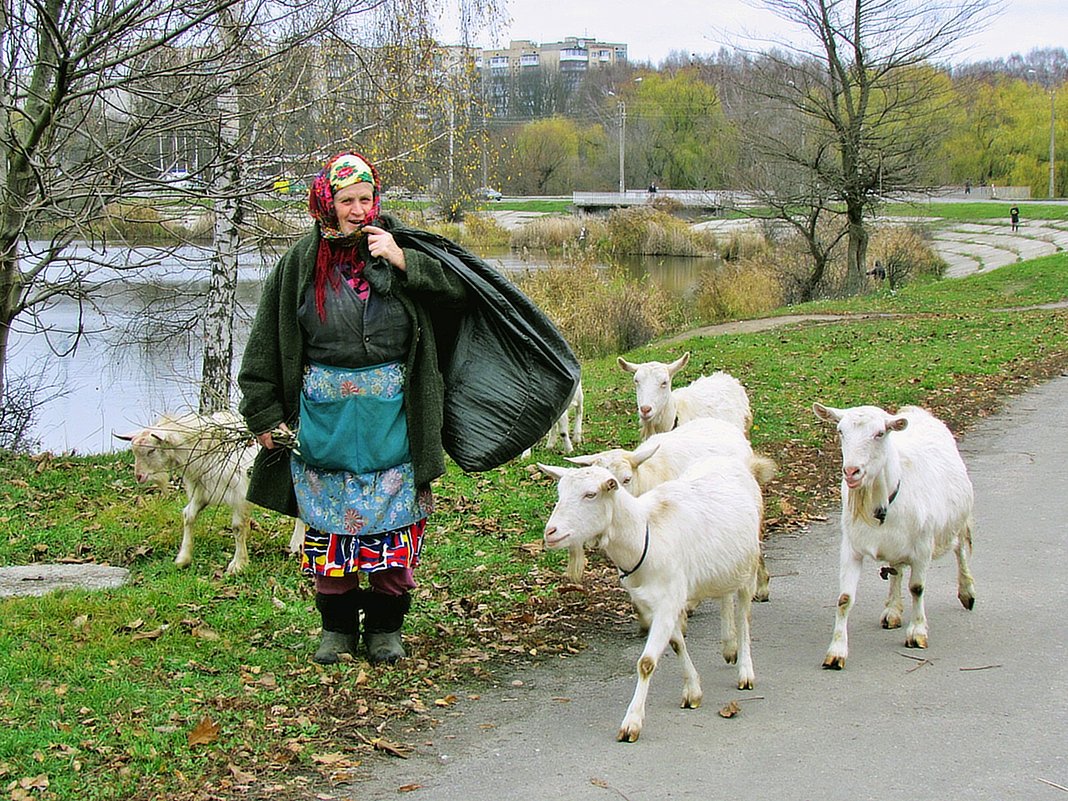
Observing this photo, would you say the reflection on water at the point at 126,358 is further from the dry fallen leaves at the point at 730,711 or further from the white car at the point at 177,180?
the dry fallen leaves at the point at 730,711

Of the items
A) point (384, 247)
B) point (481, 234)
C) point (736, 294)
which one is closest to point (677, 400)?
point (384, 247)

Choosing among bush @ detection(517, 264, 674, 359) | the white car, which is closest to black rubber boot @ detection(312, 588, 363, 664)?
the white car

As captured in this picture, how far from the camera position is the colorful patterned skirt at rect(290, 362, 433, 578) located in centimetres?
557

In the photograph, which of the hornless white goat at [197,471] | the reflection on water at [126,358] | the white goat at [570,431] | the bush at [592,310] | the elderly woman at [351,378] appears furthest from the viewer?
the bush at [592,310]

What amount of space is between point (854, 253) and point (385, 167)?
823 inches

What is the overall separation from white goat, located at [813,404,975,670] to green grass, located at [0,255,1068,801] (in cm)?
155

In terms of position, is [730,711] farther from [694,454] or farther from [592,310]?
[592,310]

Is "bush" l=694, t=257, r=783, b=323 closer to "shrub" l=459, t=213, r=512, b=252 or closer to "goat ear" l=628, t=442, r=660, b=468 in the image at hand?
"shrub" l=459, t=213, r=512, b=252

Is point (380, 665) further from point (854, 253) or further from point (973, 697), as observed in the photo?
point (854, 253)

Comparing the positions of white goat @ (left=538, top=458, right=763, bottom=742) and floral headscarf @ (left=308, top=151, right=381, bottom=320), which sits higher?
floral headscarf @ (left=308, top=151, right=381, bottom=320)

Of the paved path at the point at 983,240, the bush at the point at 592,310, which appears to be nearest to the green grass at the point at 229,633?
the bush at the point at 592,310

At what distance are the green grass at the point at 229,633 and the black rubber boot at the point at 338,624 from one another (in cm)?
10

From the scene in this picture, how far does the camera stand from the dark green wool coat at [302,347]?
5.55m

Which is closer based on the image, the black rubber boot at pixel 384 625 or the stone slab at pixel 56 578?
the black rubber boot at pixel 384 625
